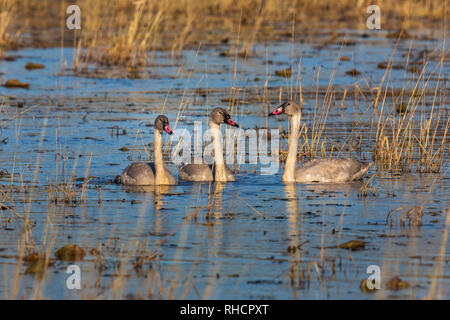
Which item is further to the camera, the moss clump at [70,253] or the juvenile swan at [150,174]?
the juvenile swan at [150,174]

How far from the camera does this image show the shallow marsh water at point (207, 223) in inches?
303

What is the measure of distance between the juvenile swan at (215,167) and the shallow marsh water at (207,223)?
221 mm

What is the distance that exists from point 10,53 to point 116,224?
18.7 metres

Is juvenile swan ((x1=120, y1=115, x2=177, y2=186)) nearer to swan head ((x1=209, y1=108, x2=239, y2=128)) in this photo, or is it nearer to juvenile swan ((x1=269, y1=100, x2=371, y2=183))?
swan head ((x1=209, y1=108, x2=239, y2=128))

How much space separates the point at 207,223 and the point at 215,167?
2.73 metres

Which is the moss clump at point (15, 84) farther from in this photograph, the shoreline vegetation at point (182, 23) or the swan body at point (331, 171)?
the swan body at point (331, 171)

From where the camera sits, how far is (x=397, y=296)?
7.39 meters

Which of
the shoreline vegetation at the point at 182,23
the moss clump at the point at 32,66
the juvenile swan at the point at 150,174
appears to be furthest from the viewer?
the shoreline vegetation at the point at 182,23

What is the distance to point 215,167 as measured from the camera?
12523mm

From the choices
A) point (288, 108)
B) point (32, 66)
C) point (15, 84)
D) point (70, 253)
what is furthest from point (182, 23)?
point (70, 253)

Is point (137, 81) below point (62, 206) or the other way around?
the other way around

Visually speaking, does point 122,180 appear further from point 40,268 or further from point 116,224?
point 40,268

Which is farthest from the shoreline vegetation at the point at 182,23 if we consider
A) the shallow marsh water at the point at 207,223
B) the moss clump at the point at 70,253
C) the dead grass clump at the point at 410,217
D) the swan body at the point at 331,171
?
the moss clump at the point at 70,253

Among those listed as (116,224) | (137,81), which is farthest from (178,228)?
(137,81)
